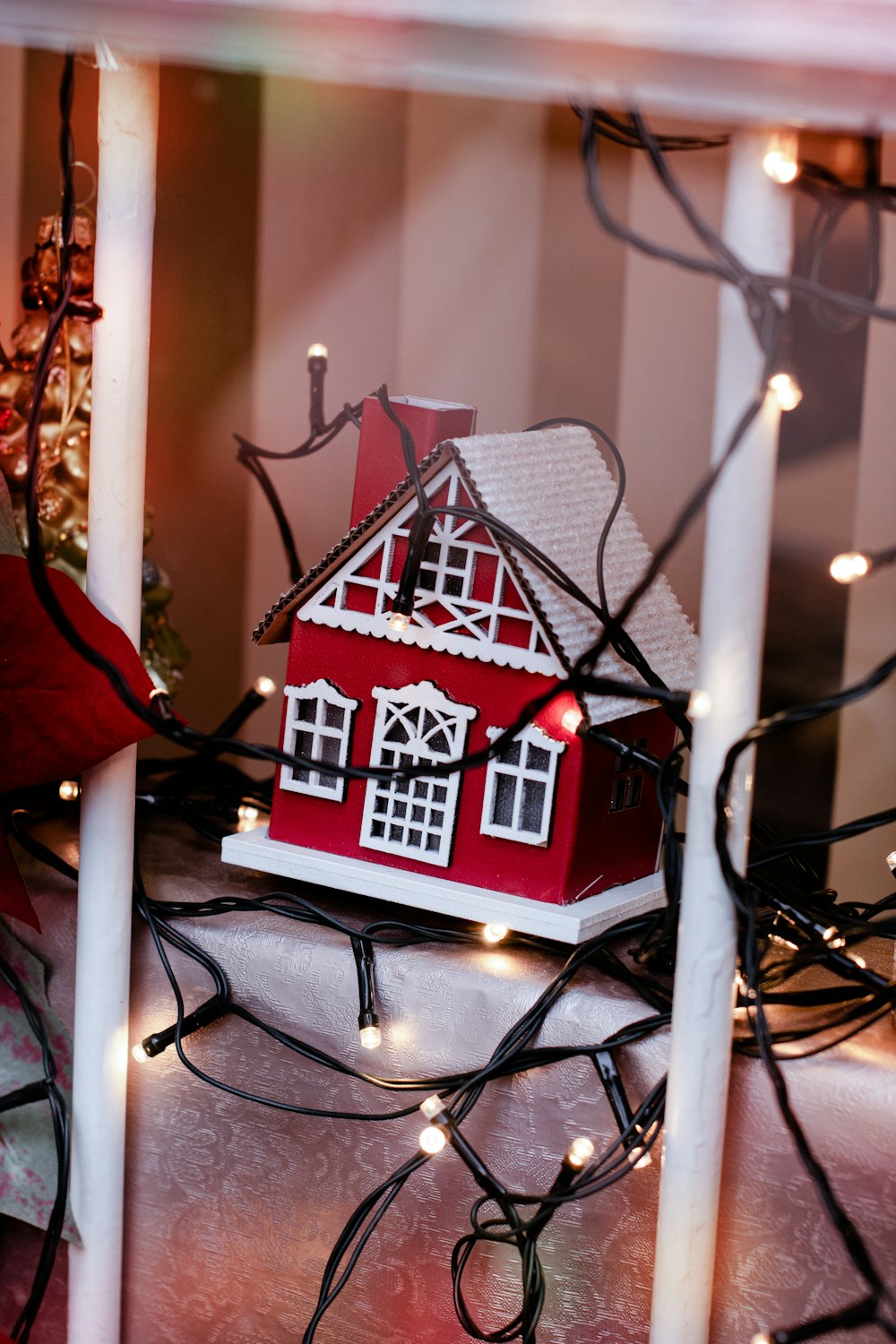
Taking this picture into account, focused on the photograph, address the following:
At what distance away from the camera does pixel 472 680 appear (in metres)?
0.59

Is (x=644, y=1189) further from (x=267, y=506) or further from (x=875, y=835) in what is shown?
(x=267, y=506)

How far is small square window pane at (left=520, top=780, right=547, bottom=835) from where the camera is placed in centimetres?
58

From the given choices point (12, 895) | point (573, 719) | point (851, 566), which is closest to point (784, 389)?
point (851, 566)

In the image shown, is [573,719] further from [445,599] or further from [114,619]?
[114,619]

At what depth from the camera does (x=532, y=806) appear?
584mm

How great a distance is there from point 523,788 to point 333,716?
0.12 metres

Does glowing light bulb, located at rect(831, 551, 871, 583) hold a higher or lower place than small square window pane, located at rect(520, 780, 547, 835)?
higher

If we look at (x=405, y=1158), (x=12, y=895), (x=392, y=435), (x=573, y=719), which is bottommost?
(x=405, y=1158)

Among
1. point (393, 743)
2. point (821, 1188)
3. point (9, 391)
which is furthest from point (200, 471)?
point (821, 1188)

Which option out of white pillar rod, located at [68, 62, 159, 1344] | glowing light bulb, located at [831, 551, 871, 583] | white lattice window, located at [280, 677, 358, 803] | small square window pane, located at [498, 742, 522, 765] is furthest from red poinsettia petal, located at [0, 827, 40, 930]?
glowing light bulb, located at [831, 551, 871, 583]

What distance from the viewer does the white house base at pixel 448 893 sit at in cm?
57

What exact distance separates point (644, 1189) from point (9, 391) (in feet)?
A: 1.95

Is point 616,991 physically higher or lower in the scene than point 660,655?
lower

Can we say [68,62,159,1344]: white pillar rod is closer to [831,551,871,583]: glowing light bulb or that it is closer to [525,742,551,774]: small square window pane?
[525,742,551,774]: small square window pane
